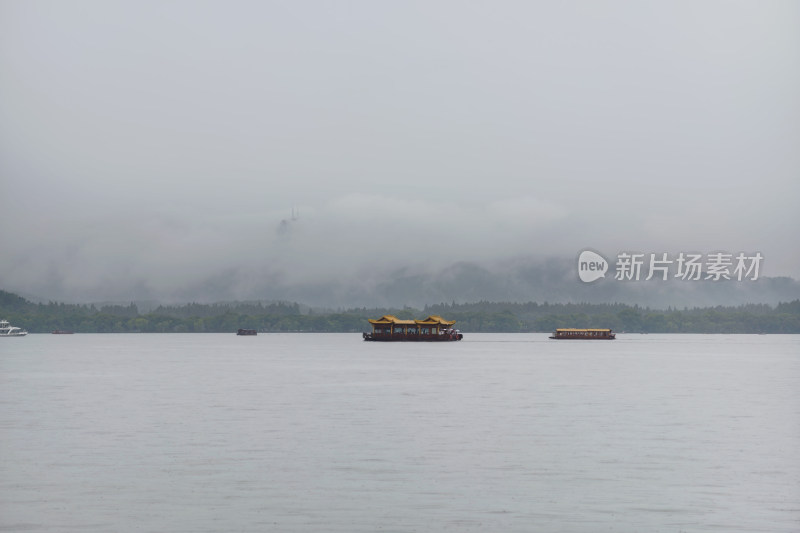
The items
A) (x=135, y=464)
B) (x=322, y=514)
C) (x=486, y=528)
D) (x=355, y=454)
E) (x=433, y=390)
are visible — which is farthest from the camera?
(x=433, y=390)

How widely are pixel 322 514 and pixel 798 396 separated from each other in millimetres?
54058

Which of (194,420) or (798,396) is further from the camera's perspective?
(798,396)

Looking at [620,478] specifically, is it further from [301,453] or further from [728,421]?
[728,421]

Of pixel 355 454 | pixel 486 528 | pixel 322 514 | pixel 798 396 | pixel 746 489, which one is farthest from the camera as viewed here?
pixel 798 396

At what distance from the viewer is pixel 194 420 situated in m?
49.0

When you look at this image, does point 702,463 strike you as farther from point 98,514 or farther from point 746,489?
point 98,514

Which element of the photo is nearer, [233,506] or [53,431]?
[233,506]

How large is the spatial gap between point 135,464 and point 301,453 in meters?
6.51

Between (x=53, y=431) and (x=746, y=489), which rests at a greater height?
(x=746, y=489)

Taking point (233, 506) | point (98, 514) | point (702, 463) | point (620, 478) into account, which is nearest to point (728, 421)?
point (702, 463)

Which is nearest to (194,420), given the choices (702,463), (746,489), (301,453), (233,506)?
(301,453)

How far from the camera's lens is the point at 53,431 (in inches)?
1747

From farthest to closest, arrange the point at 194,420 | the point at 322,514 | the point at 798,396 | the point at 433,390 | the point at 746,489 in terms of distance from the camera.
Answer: the point at 433,390 < the point at 798,396 < the point at 194,420 < the point at 746,489 < the point at 322,514

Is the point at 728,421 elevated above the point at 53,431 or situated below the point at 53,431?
above
